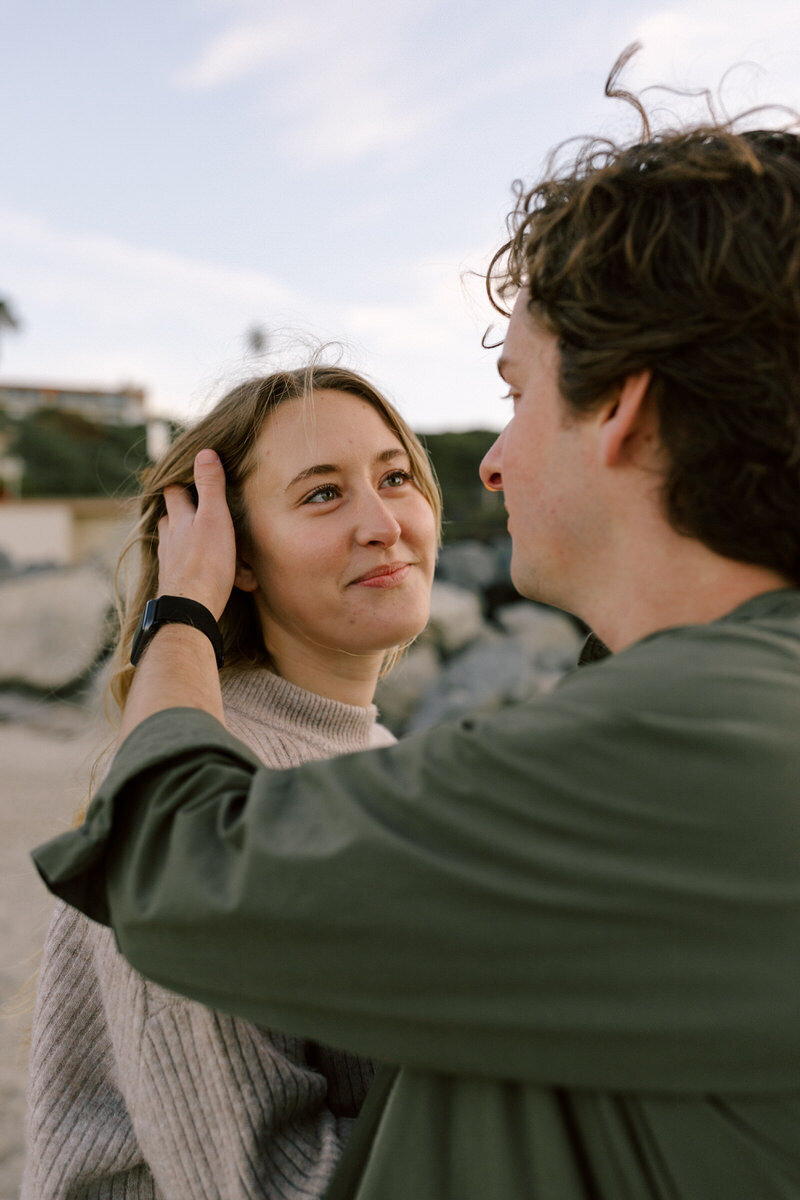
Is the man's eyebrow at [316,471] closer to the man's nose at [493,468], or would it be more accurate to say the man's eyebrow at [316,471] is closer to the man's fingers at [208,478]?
the man's fingers at [208,478]

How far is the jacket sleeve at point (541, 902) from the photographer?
1050 mm

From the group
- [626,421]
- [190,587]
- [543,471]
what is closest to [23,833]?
[190,587]

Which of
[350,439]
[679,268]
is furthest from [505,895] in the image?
[350,439]

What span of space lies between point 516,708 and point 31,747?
440 inches

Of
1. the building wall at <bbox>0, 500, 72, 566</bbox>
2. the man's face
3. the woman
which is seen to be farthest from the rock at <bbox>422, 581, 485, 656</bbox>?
the building wall at <bbox>0, 500, 72, 566</bbox>

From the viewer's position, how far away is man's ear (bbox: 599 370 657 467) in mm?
1357

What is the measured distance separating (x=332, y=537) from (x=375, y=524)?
0.11 metres

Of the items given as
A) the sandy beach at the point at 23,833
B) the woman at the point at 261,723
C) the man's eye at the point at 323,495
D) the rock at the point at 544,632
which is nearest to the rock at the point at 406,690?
the rock at the point at 544,632

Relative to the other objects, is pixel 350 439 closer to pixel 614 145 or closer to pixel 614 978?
pixel 614 145

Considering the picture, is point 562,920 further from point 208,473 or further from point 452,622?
point 452,622

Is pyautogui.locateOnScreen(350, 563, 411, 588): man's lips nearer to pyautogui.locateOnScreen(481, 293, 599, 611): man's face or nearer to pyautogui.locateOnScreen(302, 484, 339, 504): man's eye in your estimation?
pyautogui.locateOnScreen(302, 484, 339, 504): man's eye

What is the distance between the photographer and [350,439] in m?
2.31

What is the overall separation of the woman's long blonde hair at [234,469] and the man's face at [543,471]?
883mm

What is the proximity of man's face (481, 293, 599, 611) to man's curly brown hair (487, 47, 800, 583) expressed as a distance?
70mm
